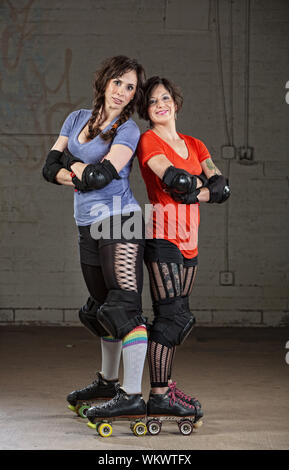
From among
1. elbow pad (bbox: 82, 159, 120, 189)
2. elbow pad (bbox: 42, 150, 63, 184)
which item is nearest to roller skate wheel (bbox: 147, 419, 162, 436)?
elbow pad (bbox: 82, 159, 120, 189)

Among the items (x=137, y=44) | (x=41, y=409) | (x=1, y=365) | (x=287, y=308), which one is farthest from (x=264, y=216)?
(x=41, y=409)

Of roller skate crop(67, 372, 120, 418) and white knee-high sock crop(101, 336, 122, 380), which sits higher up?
white knee-high sock crop(101, 336, 122, 380)

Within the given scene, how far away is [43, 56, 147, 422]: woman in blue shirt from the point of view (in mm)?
2711

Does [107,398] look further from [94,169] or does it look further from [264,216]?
[264,216]

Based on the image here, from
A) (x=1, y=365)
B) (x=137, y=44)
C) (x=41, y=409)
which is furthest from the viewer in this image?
(x=137, y=44)

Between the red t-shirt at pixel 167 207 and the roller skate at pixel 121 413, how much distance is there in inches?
26.1

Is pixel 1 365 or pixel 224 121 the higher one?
pixel 224 121

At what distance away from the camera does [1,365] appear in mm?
4484

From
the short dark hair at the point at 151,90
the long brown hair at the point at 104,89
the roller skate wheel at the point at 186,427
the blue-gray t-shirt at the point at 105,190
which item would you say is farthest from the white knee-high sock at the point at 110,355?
the short dark hair at the point at 151,90

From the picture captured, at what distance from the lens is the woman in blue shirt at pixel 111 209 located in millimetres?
2711

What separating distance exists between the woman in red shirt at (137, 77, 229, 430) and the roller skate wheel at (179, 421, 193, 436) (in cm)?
4

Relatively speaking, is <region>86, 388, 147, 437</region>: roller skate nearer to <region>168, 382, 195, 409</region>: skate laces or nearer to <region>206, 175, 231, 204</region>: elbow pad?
<region>168, 382, 195, 409</region>: skate laces

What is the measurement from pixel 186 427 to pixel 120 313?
58 centimetres

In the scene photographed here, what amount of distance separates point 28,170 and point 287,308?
112 inches
